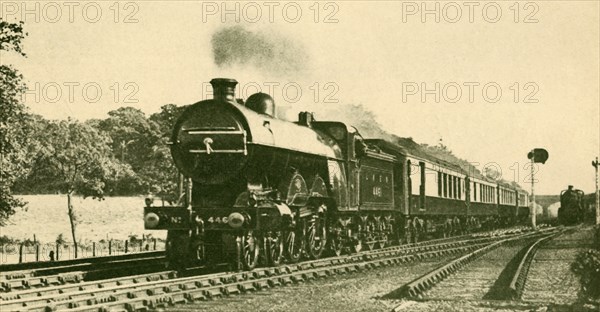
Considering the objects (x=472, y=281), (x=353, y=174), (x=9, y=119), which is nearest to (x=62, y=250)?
(x=9, y=119)

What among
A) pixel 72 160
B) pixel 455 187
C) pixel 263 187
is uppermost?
pixel 72 160

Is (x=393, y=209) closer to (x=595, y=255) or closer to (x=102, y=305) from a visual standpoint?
(x=595, y=255)

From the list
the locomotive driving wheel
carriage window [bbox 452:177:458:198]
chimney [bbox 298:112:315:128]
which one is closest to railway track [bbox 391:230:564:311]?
the locomotive driving wheel

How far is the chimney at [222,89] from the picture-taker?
14.0 meters

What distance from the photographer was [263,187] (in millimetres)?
14422

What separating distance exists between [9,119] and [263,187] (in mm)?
8349

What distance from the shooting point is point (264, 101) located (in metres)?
15.4

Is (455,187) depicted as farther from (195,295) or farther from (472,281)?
(195,295)

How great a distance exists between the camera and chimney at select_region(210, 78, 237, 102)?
14000 millimetres

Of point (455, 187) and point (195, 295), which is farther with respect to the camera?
point (455, 187)

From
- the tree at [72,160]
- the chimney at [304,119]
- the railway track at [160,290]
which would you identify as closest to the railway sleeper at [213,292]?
the railway track at [160,290]

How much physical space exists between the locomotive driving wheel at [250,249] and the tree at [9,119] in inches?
344

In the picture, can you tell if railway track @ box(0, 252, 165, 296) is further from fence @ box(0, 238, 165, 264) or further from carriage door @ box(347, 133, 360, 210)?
fence @ box(0, 238, 165, 264)

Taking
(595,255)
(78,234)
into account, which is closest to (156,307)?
(595,255)
